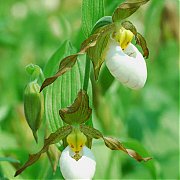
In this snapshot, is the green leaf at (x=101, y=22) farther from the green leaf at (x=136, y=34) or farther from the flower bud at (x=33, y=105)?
the flower bud at (x=33, y=105)

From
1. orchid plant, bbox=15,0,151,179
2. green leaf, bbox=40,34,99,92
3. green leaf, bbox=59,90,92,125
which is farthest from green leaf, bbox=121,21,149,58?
green leaf, bbox=59,90,92,125

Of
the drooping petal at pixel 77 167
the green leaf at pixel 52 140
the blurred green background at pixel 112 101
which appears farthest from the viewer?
the blurred green background at pixel 112 101

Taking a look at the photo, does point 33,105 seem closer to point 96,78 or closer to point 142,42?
point 96,78

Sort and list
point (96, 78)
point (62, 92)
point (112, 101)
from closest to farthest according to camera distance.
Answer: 1. point (96, 78)
2. point (62, 92)
3. point (112, 101)

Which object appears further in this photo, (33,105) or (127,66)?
(33,105)

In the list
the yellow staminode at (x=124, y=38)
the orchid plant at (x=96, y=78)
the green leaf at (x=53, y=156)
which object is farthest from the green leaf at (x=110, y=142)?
the yellow staminode at (x=124, y=38)

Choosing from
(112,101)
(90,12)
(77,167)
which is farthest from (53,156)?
(112,101)

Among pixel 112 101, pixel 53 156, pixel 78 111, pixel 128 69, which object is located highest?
pixel 128 69
